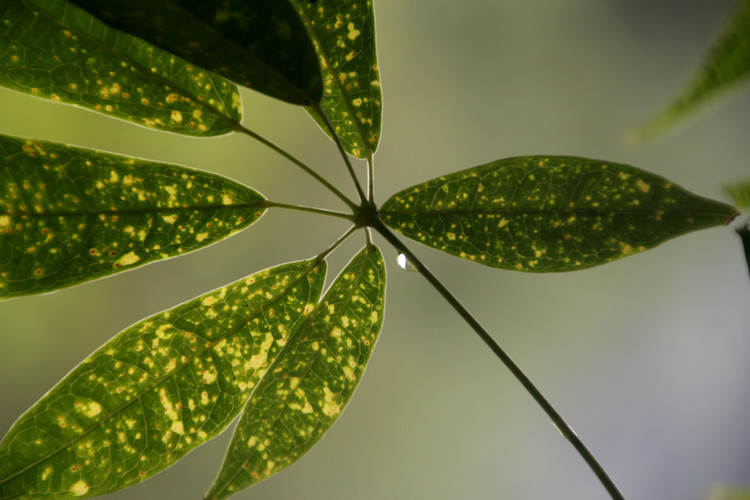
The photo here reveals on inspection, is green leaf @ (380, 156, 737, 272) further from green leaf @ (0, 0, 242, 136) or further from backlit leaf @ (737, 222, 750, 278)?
green leaf @ (0, 0, 242, 136)

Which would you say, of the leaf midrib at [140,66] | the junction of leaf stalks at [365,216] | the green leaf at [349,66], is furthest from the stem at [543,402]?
the leaf midrib at [140,66]

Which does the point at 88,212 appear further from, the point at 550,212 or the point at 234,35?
the point at 550,212

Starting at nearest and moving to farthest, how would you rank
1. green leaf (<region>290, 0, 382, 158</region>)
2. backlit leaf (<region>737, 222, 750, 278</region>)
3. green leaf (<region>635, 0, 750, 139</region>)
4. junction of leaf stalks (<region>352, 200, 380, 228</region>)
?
green leaf (<region>635, 0, 750, 139</region>) → backlit leaf (<region>737, 222, 750, 278</region>) → green leaf (<region>290, 0, 382, 158</region>) → junction of leaf stalks (<region>352, 200, 380, 228</region>)

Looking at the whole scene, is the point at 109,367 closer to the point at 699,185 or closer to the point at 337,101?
the point at 337,101

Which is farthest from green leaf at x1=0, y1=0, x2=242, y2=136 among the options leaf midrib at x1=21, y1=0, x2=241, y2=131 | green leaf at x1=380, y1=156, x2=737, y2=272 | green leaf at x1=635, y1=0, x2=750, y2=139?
green leaf at x1=635, y1=0, x2=750, y2=139

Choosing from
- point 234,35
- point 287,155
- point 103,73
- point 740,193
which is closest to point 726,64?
point 740,193

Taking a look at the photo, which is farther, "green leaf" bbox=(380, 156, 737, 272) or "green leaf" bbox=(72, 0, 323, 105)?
"green leaf" bbox=(380, 156, 737, 272)
